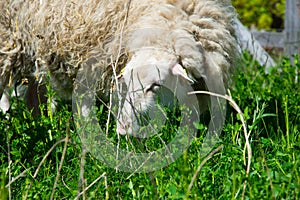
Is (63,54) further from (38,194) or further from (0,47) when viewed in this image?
(38,194)

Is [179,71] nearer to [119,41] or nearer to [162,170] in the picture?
[119,41]

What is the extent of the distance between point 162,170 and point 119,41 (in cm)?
123

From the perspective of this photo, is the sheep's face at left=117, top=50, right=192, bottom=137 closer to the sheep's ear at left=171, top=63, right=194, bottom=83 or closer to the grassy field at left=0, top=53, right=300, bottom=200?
the sheep's ear at left=171, top=63, right=194, bottom=83

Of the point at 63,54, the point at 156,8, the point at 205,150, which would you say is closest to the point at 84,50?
the point at 63,54

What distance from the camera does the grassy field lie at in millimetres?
2205

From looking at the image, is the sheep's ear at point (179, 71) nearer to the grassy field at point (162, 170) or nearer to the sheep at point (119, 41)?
the sheep at point (119, 41)

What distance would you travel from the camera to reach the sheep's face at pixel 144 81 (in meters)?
3.19

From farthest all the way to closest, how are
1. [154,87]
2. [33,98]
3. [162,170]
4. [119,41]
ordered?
1. [33,98]
2. [119,41]
3. [154,87]
4. [162,170]

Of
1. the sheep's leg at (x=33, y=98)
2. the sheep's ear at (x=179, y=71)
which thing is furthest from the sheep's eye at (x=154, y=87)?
the sheep's leg at (x=33, y=98)

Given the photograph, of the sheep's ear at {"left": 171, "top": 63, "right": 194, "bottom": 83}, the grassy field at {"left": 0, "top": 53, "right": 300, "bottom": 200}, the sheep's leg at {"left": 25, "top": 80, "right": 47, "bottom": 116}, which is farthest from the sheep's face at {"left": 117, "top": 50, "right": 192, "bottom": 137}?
the sheep's leg at {"left": 25, "top": 80, "right": 47, "bottom": 116}

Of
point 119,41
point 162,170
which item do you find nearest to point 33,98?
point 119,41

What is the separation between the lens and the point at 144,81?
10.8 feet

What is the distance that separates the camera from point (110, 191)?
2.33 meters

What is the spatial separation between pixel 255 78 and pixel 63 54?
2062mm
